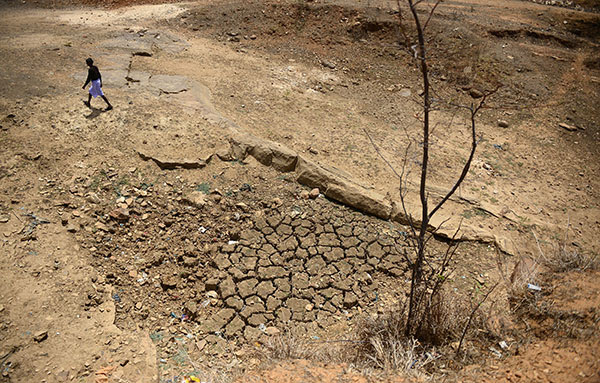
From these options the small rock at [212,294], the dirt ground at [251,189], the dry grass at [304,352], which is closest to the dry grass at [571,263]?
the dirt ground at [251,189]

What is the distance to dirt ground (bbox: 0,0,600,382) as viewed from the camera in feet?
9.93

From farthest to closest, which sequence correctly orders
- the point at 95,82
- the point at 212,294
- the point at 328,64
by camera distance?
the point at 328,64
the point at 95,82
the point at 212,294

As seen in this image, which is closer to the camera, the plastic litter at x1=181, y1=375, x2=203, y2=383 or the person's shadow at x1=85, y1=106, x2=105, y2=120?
the plastic litter at x1=181, y1=375, x2=203, y2=383

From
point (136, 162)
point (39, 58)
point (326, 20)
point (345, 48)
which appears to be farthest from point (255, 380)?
point (326, 20)

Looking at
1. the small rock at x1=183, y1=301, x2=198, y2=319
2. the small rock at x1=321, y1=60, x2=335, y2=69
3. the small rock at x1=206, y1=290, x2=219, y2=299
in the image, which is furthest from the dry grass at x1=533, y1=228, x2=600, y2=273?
the small rock at x1=321, y1=60, x2=335, y2=69

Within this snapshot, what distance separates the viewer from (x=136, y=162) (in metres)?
4.70

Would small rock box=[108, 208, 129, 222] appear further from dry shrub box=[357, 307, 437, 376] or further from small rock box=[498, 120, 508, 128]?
small rock box=[498, 120, 508, 128]

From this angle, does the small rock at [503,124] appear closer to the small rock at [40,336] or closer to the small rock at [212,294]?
the small rock at [212,294]

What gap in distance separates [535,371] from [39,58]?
788 cm

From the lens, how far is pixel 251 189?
15.4 feet

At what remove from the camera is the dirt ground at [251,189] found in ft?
9.93

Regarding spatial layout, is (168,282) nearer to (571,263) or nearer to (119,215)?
(119,215)

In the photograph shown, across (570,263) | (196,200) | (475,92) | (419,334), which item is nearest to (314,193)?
(196,200)

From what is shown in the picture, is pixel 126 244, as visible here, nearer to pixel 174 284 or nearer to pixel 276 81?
pixel 174 284
